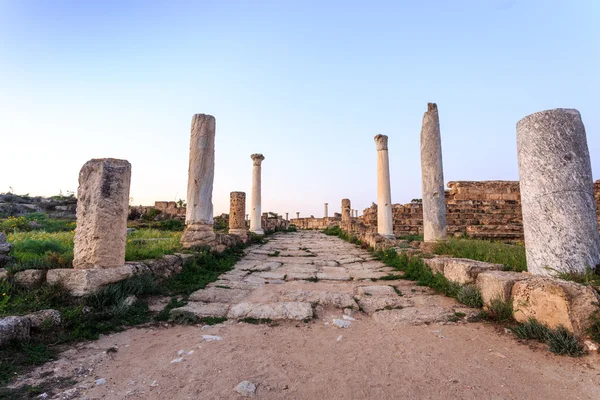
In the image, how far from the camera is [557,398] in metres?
2.11

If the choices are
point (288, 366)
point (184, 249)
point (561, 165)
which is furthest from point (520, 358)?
point (184, 249)

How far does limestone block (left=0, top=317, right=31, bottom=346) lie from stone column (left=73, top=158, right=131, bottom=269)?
128 cm

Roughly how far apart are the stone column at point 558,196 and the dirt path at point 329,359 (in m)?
1.20

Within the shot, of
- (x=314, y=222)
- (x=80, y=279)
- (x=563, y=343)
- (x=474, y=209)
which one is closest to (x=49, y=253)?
(x=80, y=279)

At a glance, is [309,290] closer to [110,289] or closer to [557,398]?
[110,289]

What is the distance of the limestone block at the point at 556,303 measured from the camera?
2.85 meters

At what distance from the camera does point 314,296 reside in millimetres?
4594

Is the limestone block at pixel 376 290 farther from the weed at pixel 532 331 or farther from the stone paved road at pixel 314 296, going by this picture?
the weed at pixel 532 331

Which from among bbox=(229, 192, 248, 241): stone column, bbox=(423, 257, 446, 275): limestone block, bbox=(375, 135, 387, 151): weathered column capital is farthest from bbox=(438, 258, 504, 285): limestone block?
bbox=(229, 192, 248, 241): stone column

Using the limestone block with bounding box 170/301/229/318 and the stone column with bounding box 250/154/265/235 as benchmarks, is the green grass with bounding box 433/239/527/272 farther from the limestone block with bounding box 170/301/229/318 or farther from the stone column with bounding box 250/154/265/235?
the stone column with bounding box 250/154/265/235

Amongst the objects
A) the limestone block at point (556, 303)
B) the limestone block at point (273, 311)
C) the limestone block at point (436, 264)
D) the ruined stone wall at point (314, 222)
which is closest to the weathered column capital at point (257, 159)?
the limestone block at point (436, 264)

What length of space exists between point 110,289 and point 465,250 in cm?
602

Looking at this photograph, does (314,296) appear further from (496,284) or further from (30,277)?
(30,277)

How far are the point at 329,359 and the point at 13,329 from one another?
109 inches
